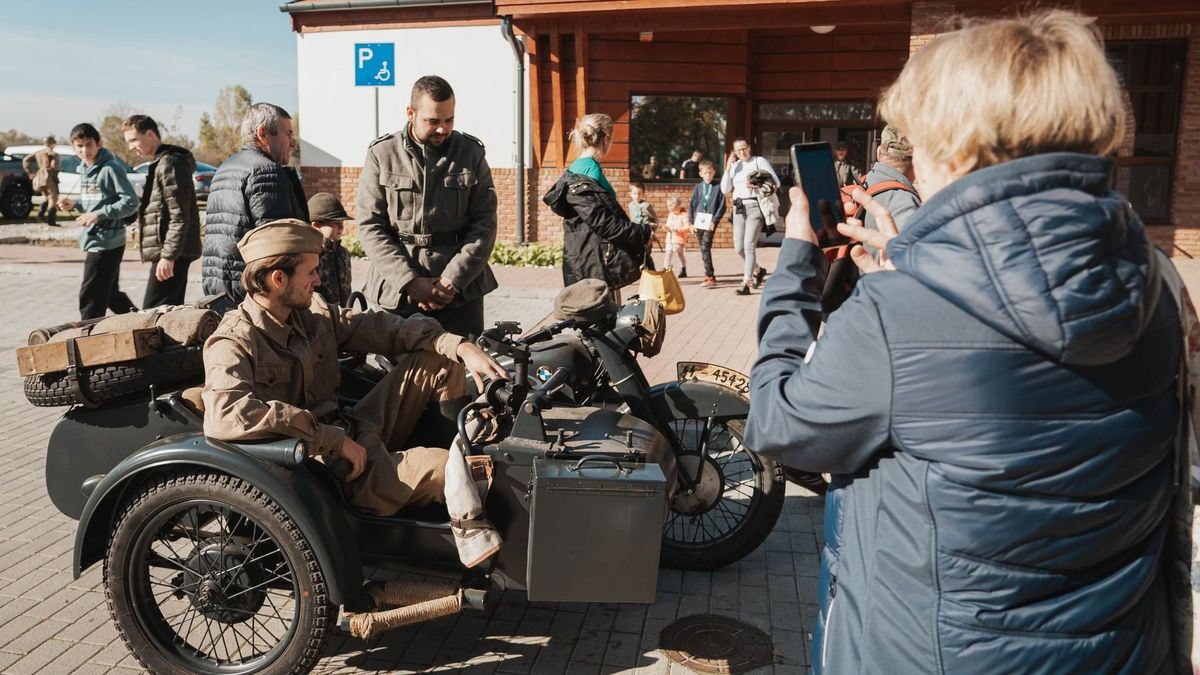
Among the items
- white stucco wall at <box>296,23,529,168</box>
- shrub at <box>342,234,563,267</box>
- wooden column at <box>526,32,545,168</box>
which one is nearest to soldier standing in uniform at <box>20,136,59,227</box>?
white stucco wall at <box>296,23,529,168</box>

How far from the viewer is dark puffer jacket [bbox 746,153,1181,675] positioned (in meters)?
1.38

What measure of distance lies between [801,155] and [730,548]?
2270 mm

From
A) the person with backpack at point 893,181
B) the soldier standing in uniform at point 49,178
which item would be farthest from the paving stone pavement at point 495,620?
the soldier standing in uniform at point 49,178

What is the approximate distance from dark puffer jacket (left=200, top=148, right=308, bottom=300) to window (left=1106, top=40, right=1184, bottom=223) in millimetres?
13446

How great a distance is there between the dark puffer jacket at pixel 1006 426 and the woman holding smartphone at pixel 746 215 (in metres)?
9.82

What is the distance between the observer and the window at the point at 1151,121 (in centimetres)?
1470

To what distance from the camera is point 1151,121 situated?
1503cm

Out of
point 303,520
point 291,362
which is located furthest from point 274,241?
point 303,520

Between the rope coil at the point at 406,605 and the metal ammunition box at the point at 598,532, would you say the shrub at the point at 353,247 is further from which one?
the metal ammunition box at the point at 598,532

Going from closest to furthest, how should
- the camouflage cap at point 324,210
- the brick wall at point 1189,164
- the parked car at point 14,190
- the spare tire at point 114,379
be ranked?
the spare tire at point 114,379, the camouflage cap at point 324,210, the brick wall at point 1189,164, the parked car at point 14,190

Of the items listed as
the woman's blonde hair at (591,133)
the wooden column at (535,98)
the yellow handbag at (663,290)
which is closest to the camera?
the yellow handbag at (663,290)

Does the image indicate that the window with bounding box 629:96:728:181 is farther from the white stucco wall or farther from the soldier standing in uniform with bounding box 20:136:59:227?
the soldier standing in uniform with bounding box 20:136:59:227

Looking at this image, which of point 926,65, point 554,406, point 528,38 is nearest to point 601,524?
point 554,406

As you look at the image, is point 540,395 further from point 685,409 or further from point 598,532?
point 685,409
